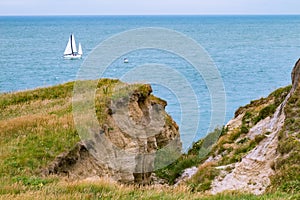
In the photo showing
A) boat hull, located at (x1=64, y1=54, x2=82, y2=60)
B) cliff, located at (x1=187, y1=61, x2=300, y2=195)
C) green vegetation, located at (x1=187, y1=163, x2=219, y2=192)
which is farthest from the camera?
boat hull, located at (x1=64, y1=54, x2=82, y2=60)

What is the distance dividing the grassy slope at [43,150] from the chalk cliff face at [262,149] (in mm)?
3021

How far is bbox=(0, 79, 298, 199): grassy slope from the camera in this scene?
41.3ft

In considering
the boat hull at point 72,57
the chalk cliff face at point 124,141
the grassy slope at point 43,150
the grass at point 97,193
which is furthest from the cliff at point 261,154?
the boat hull at point 72,57

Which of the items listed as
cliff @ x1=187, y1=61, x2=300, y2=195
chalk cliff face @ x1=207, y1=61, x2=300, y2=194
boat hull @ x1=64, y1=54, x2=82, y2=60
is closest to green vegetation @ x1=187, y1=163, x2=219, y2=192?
cliff @ x1=187, y1=61, x2=300, y2=195

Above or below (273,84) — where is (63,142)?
above

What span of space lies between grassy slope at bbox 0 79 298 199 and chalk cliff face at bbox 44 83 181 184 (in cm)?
83

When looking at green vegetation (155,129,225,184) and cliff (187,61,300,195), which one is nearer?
cliff (187,61,300,195)

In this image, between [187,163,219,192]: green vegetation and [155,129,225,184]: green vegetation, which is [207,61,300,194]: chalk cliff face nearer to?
[187,163,219,192]: green vegetation

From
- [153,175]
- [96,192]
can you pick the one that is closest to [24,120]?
[153,175]

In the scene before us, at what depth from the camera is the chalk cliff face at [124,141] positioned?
22219mm

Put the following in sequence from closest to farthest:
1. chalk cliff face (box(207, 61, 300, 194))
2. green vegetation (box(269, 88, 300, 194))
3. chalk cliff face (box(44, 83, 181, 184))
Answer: green vegetation (box(269, 88, 300, 194))
chalk cliff face (box(207, 61, 300, 194))
chalk cliff face (box(44, 83, 181, 184))

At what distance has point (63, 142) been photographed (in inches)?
877

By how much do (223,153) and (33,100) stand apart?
15.2 meters

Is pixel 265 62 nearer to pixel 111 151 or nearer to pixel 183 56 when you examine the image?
pixel 183 56
